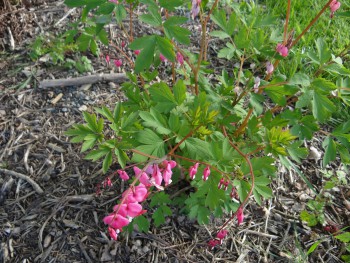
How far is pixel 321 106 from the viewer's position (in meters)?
1.65

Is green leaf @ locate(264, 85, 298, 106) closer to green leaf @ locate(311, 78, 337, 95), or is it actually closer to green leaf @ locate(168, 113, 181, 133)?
green leaf @ locate(311, 78, 337, 95)

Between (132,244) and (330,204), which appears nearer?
(132,244)

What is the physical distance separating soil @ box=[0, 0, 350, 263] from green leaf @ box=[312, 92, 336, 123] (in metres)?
0.84

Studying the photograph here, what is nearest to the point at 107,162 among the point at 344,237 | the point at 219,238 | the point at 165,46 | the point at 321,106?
the point at 165,46

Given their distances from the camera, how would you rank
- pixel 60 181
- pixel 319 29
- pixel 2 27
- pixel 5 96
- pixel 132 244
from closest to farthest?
pixel 132 244, pixel 60 181, pixel 5 96, pixel 2 27, pixel 319 29

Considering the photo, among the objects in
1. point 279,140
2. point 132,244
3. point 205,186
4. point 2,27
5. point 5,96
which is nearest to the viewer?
point 205,186

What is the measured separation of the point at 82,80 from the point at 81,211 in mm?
1076

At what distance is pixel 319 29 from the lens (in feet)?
11.2

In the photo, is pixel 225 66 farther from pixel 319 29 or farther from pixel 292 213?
pixel 292 213

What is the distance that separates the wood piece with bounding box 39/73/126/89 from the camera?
2783 millimetres

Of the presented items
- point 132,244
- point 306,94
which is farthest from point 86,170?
point 306,94

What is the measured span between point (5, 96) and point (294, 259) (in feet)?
7.12

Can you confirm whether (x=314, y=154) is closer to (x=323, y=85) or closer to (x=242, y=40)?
(x=323, y=85)

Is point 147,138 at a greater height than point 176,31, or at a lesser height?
lesser
